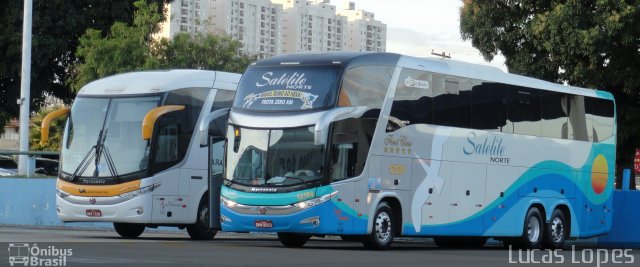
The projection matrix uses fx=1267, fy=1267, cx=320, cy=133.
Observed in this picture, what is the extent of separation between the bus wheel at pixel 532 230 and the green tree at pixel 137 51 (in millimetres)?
21710

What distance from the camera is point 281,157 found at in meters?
21.3

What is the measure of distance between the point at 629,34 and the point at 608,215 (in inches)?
183

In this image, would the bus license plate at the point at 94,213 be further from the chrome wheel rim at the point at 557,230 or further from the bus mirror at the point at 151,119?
the chrome wheel rim at the point at 557,230

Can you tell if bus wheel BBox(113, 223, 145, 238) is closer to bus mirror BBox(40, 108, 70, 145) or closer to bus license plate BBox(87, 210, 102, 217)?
bus license plate BBox(87, 210, 102, 217)

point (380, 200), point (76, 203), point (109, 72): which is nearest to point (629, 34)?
point (380, 200)

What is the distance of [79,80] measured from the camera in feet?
155

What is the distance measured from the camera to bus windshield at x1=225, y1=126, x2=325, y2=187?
2122cm

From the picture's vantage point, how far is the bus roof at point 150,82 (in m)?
24.7

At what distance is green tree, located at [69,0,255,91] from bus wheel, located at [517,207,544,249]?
21710mm

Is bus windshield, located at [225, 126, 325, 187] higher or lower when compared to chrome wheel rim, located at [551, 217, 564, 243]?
higher

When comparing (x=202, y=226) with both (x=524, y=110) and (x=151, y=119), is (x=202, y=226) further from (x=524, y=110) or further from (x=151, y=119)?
(x=524, y=110)

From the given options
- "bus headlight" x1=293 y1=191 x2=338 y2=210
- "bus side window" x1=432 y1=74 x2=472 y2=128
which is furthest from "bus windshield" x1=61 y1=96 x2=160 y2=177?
"bus side window" x1=432 y1=74 x2=472 y2=128

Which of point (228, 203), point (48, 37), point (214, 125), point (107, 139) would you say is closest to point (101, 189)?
point (107, 139)

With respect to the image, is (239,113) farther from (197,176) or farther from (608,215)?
(608,215)
